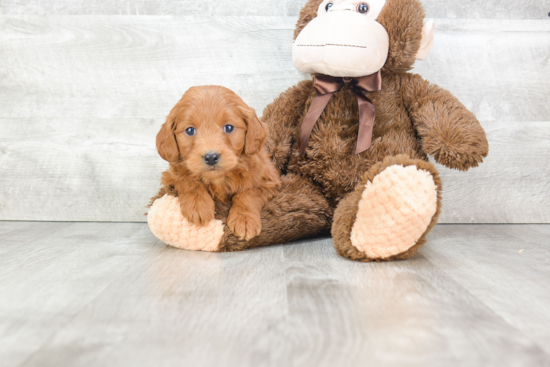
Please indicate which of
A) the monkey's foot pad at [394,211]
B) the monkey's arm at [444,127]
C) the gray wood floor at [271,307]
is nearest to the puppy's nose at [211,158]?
the gray wood floor at [271,307]

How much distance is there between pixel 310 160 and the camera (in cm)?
130

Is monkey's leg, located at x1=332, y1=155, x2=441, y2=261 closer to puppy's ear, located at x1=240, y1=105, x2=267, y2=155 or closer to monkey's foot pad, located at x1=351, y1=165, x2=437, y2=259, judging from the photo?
monkey's foot pad, located at x1=351, y1=165, x2=437, y2=259

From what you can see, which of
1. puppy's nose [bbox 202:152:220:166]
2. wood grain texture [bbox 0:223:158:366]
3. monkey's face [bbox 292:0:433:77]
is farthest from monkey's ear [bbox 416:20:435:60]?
wood grain texture [bbox 0:223:158:366]

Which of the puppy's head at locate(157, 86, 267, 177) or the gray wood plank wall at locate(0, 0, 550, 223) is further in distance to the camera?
the gray wood plank wall at locate(0, 0, 550, 223)

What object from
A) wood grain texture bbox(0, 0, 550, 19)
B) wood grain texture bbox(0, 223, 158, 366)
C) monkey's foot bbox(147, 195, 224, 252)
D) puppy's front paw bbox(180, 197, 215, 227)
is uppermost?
wood grain texture bbox(0, 0, 550, 19)

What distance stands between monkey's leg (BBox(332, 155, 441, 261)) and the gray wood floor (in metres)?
0.05

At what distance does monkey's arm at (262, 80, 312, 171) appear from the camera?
1.33 metres

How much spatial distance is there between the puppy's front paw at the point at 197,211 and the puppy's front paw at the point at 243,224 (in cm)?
5

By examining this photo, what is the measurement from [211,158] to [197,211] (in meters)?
0.15

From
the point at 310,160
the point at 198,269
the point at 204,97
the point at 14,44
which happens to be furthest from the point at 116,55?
the point at 198,269

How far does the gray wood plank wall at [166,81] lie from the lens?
1564mm

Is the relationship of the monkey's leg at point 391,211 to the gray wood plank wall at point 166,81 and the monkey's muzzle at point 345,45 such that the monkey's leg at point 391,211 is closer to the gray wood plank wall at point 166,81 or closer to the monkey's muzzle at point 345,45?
the monkey's muzzle at point 345,45

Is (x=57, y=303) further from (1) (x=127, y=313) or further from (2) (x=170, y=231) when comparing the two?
(2) (x=170, y=231)

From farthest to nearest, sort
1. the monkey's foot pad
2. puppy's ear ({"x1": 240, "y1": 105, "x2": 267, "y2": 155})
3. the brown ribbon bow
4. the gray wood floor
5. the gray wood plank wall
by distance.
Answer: the gray wood plank wall
the brown ribbon bow
puppy's ear ({"x1": 240, "y1": 105, "x2": 267, "y2": 155})
the monkey's foot pad
the gray wood floor
